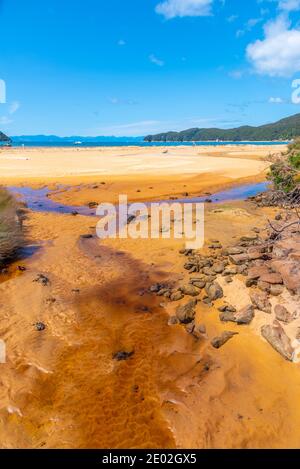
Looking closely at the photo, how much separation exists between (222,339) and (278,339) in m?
1.22

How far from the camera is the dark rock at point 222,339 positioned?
755 centimetres

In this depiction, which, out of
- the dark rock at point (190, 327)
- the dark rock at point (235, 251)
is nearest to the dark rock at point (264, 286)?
the dark rock at point (190, 327)

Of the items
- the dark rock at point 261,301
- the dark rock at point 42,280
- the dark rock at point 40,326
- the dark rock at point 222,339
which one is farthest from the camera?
the dark rock at point 42,280

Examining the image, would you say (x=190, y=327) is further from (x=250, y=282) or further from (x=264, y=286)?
(x=264, y=286)

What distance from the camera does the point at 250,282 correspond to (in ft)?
30.9

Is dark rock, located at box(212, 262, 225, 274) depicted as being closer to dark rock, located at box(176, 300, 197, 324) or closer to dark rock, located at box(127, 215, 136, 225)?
dark rock, located at box(176, 300, 197, 324)

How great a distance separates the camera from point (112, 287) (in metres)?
10.6

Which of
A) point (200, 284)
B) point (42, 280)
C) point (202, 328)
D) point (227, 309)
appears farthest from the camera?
point (42, 280)

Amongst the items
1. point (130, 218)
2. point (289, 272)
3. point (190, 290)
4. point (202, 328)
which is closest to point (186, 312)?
point (202, 328)

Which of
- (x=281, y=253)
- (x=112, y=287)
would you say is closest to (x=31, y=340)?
(x=112, y=287)

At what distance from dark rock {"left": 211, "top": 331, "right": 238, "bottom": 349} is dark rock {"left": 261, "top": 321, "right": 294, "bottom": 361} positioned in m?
0.72

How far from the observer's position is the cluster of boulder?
7906 millimetres

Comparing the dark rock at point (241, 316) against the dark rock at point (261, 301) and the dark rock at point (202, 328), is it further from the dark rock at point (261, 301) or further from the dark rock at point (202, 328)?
the dark rock at point (202, 328)

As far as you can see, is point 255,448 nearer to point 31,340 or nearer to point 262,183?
point 31,340
